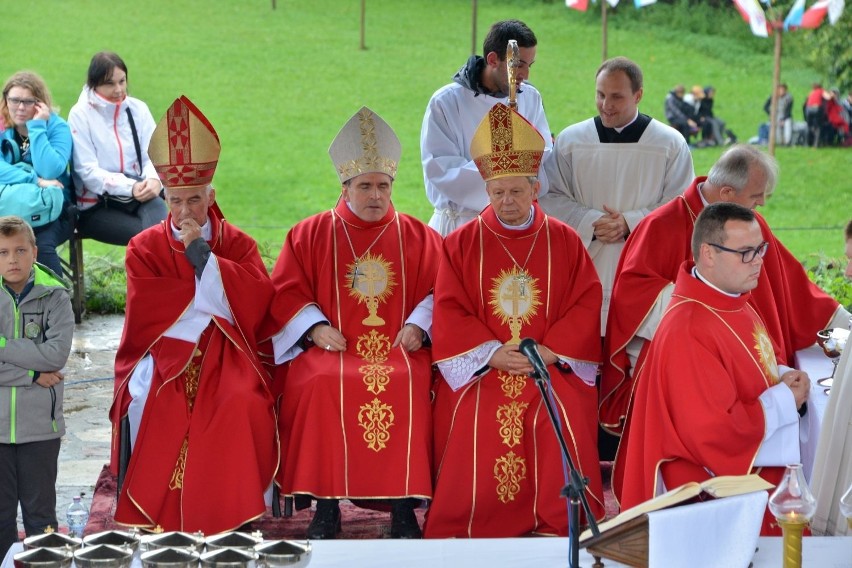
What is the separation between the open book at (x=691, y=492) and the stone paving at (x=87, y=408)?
3.00m

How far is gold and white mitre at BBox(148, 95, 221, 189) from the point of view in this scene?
17.5 feet

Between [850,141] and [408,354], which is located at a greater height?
[850,141]

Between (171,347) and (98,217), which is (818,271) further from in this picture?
(171,347)

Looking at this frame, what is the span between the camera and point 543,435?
5.23m

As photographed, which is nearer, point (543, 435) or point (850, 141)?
point (543, 435)

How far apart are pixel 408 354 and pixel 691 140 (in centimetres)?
1451

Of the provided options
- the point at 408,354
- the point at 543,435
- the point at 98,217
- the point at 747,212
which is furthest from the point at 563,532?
the point at 98,217

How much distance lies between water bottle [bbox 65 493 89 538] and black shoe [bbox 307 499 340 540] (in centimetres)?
95

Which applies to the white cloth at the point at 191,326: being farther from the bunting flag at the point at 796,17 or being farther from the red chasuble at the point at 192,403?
the bunting flag at the point at 796,17

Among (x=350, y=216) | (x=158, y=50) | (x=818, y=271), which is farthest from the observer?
(x=158, y=50)

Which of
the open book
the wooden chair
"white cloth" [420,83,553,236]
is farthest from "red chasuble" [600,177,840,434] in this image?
the wooden chair

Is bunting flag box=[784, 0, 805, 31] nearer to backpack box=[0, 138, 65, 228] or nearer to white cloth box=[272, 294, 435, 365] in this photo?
backpack box=[0, 138, 65, 228]

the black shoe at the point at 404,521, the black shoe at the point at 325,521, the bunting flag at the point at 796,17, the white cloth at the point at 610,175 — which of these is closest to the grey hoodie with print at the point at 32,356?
the black shoe at the point at 325,521

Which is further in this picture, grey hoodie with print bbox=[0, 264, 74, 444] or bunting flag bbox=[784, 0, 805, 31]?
bunting flag bbox=[784, 0, 805, 31]
